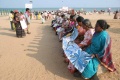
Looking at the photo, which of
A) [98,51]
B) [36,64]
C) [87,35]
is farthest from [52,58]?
[98,51]

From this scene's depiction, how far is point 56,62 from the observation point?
6.10 m

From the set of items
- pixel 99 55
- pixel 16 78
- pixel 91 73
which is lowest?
pixel 16 78

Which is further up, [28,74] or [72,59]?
[72,59]

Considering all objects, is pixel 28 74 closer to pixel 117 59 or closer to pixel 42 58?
pixel 42 58

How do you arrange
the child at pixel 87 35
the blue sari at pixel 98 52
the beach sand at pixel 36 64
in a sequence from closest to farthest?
the blue sari at pixel 98 52
the beach sand at pixel 36 64
the child at pixel 87 35

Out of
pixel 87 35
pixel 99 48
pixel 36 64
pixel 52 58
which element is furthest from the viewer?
pixel 52 58

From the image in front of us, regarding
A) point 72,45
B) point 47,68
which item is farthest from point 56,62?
point 72,45

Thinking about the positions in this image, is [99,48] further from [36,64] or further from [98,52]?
[36,64]

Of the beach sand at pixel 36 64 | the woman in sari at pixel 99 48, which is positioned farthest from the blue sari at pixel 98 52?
the beach sand at pixel 36 64

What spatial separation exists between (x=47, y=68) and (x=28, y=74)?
689mm

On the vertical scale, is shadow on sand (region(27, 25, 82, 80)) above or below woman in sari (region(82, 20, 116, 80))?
below

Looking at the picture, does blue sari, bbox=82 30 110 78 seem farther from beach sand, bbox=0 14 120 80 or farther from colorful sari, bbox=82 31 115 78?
beach sand, bbox=0 14 120 80

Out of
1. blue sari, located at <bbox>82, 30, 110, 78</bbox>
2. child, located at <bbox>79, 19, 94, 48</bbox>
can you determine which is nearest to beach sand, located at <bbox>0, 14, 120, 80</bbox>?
blue sari, located at <bbox>82, 30, 110, 78</bbox>

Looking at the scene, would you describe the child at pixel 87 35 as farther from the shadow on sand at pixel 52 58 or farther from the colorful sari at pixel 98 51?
the shadow on sand at pixel 52 58
